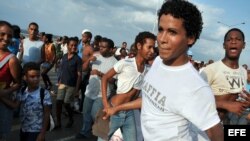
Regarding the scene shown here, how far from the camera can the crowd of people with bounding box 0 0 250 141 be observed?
7.61ft

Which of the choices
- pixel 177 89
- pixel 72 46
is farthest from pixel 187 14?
pixel 72 46

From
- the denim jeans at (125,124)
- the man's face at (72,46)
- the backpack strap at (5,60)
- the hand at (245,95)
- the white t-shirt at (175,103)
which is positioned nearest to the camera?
the white t-shirt at (175,103)

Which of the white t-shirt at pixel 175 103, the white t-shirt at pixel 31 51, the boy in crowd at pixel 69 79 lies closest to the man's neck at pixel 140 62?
the white t-shirt at pixel 175 103

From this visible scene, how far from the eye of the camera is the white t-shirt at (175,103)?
86.9 inches

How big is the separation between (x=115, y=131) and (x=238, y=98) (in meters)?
1.59

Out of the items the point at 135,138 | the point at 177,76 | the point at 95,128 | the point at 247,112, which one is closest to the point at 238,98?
the point at 247,112

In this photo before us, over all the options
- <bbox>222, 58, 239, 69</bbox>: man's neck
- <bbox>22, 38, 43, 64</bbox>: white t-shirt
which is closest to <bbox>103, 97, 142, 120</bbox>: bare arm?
<bbox>222, 58, 239, 69</bbox>: man's neck

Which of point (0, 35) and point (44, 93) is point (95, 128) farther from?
point (0, 35)

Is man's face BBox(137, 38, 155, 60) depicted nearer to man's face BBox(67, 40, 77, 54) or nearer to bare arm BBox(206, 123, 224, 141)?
bare arm BBox(206, 123, 224, 141)

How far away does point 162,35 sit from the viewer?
2.45 metres

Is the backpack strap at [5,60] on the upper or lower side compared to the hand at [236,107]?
upper

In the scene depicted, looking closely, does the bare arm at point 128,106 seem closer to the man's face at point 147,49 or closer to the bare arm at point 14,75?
the bare arm at point 14,75

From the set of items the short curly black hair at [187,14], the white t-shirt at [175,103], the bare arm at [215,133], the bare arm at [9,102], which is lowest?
the bare arm at [9,102]

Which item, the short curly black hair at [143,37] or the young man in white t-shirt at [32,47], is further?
the young man in white t-shirt at [32,47]
